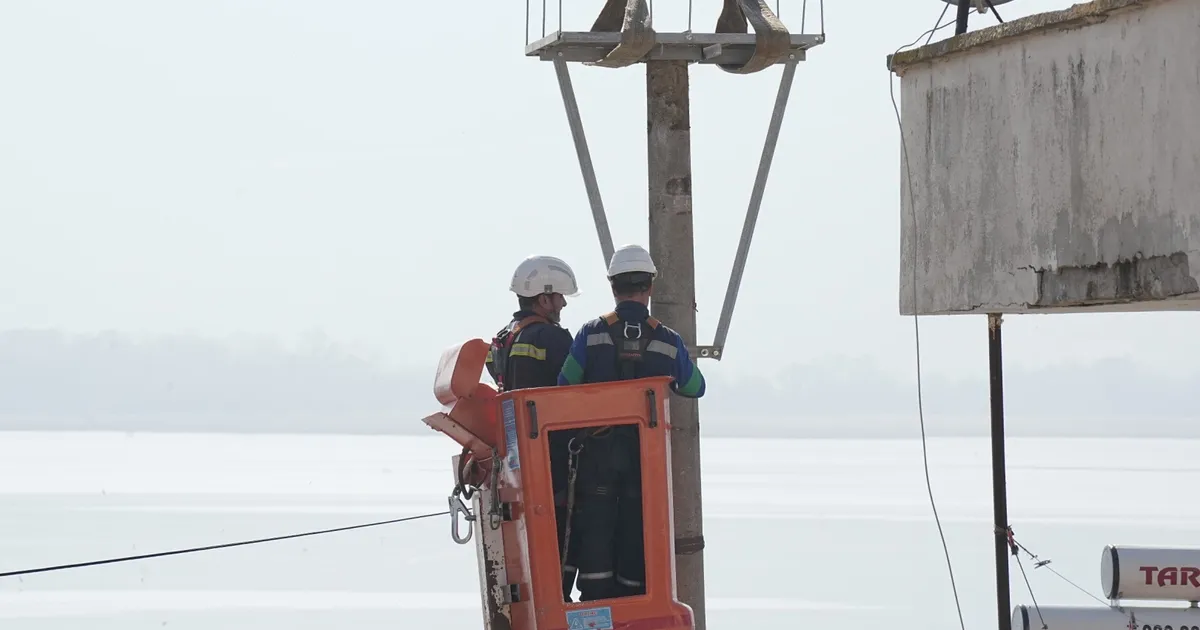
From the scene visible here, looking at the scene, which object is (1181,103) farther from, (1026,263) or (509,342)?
(509,342)

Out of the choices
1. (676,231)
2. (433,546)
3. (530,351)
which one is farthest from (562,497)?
(433,546)

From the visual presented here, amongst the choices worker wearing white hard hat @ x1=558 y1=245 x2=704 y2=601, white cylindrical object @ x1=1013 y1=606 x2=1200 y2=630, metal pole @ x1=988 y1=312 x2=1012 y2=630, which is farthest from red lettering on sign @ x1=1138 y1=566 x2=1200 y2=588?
worker wearing white hard hat @ x1=558 y1=245 x2=704 y2=601

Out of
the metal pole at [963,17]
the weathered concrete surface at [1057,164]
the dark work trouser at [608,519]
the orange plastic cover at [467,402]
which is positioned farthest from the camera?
the metal pole at [963,17]

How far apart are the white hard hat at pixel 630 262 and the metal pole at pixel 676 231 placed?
9.18ft

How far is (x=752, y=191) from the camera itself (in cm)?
1062

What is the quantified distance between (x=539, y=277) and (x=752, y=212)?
11.6 feet

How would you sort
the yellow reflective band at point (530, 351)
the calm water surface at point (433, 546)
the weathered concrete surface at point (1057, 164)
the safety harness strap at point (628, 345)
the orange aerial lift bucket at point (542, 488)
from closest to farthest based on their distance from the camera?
1. the orange aerial lift bucket at point (542, 488)
2. the safety harness strap at point (628, 345)
3. the yellow reflective band at point (530, 351)
4. the weathered concrete surface at point (1057, 164)
5. the calm water surface at point (433, 546)

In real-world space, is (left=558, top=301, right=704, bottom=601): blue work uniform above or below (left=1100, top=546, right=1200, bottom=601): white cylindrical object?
above

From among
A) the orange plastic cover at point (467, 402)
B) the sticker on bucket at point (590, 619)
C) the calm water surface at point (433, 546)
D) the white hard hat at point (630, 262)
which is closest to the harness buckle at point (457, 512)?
the orange plastic cover at point (467, 402)

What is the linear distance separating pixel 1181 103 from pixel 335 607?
30.2 metres

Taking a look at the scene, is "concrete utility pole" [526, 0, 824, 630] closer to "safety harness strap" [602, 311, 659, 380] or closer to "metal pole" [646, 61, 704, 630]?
"metal pole" [646, 61, 704, 630]

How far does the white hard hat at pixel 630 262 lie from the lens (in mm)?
7137

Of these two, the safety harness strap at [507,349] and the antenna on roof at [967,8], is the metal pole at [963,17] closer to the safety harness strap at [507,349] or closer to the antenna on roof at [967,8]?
the antenna on roof at [967,8]

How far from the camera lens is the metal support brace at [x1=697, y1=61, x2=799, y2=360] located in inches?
403
